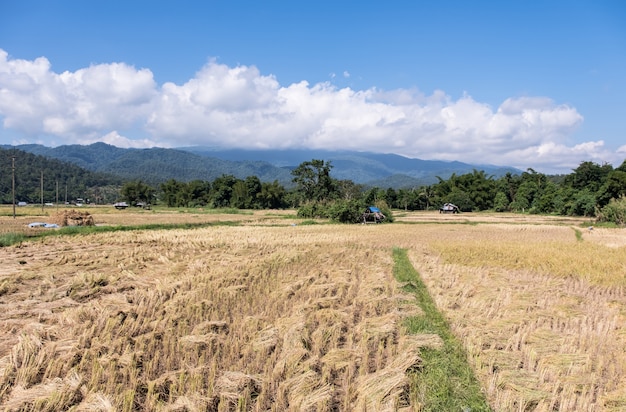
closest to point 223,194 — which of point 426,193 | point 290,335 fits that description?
point 426,193

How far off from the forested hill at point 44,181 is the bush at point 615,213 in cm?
7557

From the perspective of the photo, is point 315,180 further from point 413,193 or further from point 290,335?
point 290,335

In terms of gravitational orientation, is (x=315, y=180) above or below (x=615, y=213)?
above

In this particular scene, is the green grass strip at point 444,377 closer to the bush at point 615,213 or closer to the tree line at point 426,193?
the bush at point 615,213

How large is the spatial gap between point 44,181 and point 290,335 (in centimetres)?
11328

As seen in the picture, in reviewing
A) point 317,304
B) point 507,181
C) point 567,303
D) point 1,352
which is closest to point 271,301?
point 317,304

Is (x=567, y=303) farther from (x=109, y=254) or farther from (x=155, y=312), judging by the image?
(x=109, y=254)

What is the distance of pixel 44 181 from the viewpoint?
3841 inches

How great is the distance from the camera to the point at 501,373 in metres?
4.11

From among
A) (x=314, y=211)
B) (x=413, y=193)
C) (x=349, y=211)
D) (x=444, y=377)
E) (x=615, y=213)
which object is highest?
(x=413, y=193)

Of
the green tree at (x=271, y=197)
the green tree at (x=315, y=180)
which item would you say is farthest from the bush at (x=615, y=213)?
the green tree at (x=271, y=197)

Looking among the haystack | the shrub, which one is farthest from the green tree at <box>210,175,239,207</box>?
the haystack

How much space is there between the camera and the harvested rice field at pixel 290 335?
3.68m

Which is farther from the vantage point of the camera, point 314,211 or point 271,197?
point 271,197
